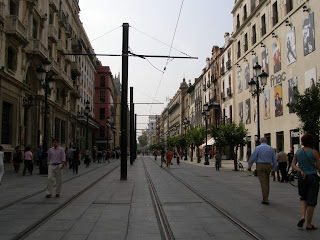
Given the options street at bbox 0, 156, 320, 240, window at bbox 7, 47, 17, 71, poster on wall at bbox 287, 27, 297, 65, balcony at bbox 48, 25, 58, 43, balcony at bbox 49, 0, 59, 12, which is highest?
balcony at bbox 49, 0, 59, 12

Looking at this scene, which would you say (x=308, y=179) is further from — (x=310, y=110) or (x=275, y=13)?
(x=275, y=13)

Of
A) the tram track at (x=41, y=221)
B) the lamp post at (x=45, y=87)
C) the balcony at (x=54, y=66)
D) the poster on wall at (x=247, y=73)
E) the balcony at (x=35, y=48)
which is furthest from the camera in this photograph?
the poster on wall at (x=247, y=73)

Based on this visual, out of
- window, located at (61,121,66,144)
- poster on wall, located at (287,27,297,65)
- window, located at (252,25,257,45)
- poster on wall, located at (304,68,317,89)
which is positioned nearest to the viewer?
poster on wall, located at (304,68,317,89)

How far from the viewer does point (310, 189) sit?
6043 mm

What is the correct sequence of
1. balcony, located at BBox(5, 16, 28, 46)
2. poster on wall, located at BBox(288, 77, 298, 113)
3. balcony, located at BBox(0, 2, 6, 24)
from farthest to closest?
1. poster on wall, located at BBox(288, 77, 298, 113)
2. balcony, located at BBox(5, 16, 28, 46)
3. balcony, located at BBox(0, 2, 6, 24)

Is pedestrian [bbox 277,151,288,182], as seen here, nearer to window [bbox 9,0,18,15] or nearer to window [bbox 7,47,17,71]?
window [bbox 7,47,17,71]

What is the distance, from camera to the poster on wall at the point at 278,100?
28688mm

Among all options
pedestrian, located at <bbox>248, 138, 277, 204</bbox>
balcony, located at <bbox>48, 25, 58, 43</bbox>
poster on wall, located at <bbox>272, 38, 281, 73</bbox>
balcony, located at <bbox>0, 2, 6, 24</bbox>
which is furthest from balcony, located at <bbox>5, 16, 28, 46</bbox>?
poster on wall, located at <bbox>272, 38, 281, 73</bbox>

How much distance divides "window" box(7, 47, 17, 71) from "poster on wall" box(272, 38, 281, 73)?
20.7 metres

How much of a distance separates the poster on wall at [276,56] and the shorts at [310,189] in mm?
24486

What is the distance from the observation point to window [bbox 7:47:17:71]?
24.0 meters

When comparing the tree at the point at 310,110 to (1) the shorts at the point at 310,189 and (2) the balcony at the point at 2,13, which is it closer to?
(1) the shorts at the point at 310,189

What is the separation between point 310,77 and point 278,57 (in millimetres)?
5877

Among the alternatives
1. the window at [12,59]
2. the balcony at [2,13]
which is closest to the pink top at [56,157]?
the balcony at [2,13]
